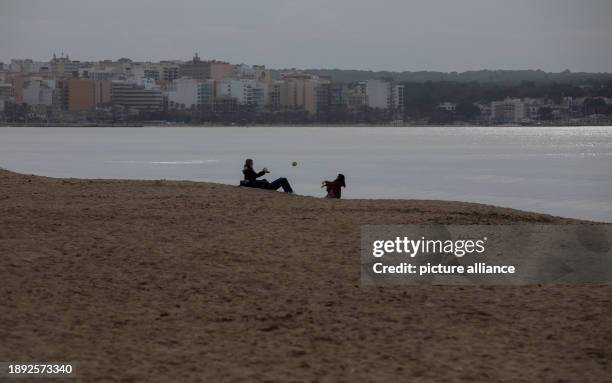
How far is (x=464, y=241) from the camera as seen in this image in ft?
35.5

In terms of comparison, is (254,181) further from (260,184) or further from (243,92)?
(243,92)

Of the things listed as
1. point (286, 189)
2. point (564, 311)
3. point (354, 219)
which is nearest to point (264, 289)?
point (564, 311)

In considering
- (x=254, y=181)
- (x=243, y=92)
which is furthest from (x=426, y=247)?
(x=243, y=92)

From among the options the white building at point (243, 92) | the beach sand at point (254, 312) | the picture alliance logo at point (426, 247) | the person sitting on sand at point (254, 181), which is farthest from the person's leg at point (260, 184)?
the white building at point (243, 92)

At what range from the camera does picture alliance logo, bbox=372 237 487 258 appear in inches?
398

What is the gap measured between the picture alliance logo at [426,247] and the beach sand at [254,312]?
29 cm

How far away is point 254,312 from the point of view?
7582mm

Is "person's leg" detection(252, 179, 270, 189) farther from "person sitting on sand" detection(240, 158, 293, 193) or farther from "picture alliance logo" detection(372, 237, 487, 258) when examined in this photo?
"picture alliance logo" detection(372, 237, 487, 258)

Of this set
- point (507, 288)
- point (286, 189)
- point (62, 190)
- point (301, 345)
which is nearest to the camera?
point (301, 345)

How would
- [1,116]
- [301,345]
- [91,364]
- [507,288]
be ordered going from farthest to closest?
1. [1,116]
2. [507,288]
3. [301,345]
4. [91,364]

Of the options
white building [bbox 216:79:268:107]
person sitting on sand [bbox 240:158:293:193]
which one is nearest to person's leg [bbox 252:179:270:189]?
person sitting on sand [bbox 240:158:293:193]

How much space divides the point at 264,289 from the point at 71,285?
1.38m

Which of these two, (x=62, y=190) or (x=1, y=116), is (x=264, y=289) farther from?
(x=1, y=116)

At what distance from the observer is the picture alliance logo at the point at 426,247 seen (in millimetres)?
10109
